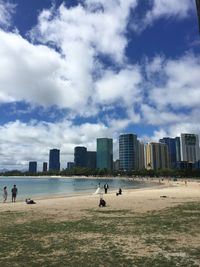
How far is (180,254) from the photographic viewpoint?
10180mm

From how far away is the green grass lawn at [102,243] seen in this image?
9578mm

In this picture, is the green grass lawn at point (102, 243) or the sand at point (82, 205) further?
the sand at point (82, 205)

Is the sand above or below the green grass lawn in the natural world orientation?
above

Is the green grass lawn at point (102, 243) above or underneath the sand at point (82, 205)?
underneath

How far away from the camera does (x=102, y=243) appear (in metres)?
12.0

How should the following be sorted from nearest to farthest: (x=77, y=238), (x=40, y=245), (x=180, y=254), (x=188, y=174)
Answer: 1. (x=180, y=254)
2. (x=40, y=245)
3. (x=77, y=238)
4. (x=188, y=174)

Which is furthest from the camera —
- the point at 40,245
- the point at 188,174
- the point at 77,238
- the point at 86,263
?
the point at 188,174

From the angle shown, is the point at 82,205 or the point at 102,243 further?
the point at 82,205

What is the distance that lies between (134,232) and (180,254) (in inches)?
162

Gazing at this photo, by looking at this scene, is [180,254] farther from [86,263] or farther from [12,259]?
[12,259]

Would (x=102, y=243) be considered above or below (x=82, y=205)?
below

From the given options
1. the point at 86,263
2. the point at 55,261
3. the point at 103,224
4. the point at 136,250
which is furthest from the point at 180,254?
the point at 103,224

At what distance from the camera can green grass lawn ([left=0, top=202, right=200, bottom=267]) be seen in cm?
958

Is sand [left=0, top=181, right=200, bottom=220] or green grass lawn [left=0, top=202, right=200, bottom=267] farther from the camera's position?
sand [left=0, top=181, right=200, bottom=220]
